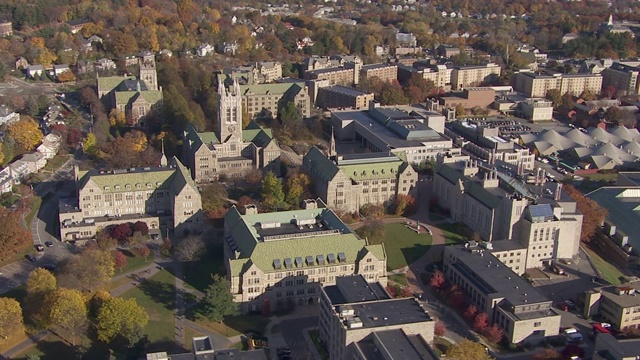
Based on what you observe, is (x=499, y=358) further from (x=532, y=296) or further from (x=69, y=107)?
(x=69, y=107)

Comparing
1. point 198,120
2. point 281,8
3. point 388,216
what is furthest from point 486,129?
point 281,8

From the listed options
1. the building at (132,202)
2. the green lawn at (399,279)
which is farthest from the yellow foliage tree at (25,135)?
the green lawn at (399,279)

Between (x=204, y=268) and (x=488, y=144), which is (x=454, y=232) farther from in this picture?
(x=488, y=144)

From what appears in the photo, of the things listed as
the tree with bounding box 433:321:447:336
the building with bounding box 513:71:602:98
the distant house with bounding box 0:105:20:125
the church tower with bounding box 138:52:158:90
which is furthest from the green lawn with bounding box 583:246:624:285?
the distant house with bounding box 0:105:20:125

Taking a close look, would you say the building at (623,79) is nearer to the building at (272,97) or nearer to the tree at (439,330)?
the building at (272,97)

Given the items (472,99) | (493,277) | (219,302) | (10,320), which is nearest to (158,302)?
(219,302)

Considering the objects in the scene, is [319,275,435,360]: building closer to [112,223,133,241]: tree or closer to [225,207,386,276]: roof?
[225,207,386,276]: roof

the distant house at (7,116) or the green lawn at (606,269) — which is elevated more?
the distant house at (7,116)
